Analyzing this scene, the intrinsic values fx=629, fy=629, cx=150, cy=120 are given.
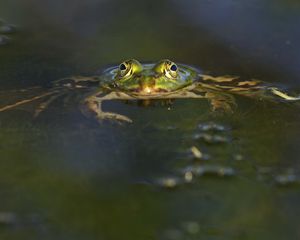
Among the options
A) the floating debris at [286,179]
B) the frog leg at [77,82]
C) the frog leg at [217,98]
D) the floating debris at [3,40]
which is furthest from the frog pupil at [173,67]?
the floating debris at [3,40]

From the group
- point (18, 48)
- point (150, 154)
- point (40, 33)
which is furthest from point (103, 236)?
point (40, 33)

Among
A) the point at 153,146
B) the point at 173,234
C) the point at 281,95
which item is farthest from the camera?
the point at 281,95

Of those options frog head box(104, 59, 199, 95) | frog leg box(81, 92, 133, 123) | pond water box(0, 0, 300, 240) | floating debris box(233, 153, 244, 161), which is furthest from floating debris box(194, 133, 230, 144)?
frog head box(104, 59, 199, 95)

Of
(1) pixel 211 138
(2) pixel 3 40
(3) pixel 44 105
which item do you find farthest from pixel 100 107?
(2) pixel 3 40

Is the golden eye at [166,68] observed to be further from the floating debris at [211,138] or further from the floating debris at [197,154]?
the floating debris at [197,154]

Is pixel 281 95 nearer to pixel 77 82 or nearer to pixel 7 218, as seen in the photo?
pixel 77 82

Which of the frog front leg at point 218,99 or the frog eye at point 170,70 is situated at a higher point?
the frog eye at point 170,70

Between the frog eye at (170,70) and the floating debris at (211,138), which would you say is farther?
the frog eye at (170,70)

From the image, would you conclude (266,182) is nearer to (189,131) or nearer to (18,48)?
(189,131)
